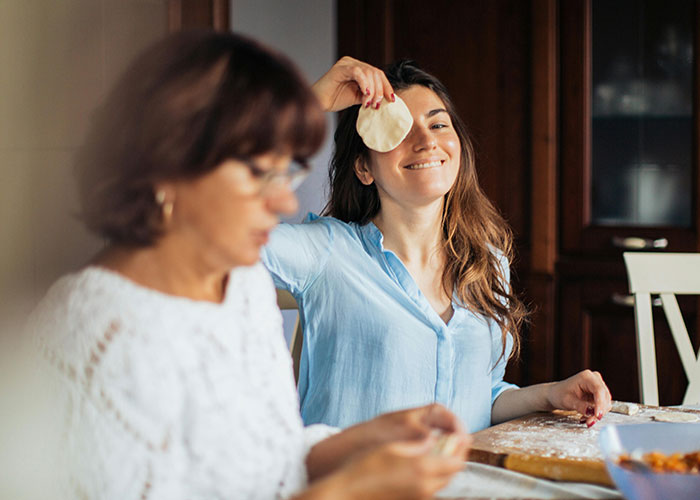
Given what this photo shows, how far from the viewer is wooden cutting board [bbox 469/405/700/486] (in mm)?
1044

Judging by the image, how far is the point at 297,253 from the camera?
1.49 meters

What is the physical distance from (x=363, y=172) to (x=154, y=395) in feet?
3.32

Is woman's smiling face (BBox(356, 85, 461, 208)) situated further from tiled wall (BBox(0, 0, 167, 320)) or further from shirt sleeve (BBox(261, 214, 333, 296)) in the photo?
tiled wall (BBox(0, 0, 167, 320))

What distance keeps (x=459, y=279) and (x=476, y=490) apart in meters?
0.68

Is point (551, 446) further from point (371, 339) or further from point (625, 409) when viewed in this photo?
point (371, 339)

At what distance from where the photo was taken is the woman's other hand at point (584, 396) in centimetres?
132

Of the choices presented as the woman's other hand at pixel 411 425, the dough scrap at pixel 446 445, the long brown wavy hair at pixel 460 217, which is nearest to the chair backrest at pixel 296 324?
the long brown wavy hair at pixel 460 217

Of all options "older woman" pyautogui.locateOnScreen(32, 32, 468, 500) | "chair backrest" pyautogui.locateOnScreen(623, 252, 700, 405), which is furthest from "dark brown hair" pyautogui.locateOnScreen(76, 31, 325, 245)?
"chair backrest" pyautogui.locateOnScreen(623, 252, 700, 405)

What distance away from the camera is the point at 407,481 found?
2.41 feet

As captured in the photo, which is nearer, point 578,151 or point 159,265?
point 159,265

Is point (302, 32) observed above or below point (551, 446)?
above

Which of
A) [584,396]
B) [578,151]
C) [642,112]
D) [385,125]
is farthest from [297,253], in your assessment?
[642,112]

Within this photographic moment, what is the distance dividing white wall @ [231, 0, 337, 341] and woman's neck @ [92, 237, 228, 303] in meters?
1.88

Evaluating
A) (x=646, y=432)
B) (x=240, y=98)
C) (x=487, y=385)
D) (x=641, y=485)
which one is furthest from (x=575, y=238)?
(x=240, y=98)
